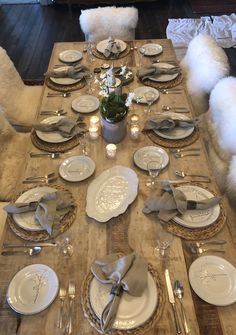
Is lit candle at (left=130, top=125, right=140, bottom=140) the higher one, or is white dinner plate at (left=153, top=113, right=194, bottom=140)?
lit candle at (left=130, top=125, right=140, bottom=140)

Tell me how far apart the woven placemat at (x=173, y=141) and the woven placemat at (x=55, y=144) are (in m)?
0.39

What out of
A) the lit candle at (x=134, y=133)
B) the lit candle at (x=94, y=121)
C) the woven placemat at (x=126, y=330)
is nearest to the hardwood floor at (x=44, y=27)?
the lit candle at (x=94, y=121)

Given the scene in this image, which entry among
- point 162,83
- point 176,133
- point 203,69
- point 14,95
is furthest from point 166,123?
point 14,95

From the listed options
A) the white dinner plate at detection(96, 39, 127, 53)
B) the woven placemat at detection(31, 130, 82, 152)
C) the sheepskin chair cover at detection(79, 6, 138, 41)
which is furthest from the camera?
the sheepskin chair cover at detection(79, 6, 138, 41)

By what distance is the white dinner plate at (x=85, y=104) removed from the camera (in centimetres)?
177

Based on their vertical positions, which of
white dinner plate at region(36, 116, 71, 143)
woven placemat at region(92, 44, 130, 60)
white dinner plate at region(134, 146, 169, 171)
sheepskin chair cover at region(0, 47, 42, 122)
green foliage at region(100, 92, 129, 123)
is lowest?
sheepskin chair cover at region(0, 47, 42, 122)

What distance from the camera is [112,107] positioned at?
57.4 inches

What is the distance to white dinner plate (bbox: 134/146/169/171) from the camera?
1.45 m

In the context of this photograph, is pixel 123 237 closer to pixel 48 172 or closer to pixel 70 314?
pixel 70 314

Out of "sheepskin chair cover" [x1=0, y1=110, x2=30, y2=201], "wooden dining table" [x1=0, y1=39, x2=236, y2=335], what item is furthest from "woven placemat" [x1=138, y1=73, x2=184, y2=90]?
"sheepskin chair cover" [x1=0, y1=110, x2=30, y2=201]

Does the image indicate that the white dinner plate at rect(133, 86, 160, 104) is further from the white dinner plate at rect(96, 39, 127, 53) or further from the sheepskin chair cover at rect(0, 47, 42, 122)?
the sheepskin chair cover at rect(0, 47, 42, 122)

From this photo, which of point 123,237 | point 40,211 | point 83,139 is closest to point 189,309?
point 123,237

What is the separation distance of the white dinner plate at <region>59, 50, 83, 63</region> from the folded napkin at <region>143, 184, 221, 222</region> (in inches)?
53.2

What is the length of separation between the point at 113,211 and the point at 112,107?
1.66ft
